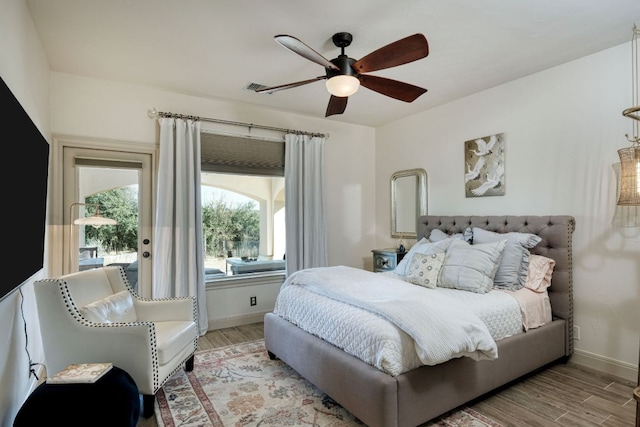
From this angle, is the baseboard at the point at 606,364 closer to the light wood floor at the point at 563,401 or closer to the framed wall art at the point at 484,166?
the light wood floor at the point at 563,401

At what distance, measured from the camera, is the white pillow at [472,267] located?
2.86m

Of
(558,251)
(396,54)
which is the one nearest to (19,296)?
(396,54)

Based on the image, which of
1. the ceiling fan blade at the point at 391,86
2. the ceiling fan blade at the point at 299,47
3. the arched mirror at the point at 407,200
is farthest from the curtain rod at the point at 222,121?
the ceiling fan blade at the point at 299,47

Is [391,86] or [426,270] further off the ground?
[391,86]

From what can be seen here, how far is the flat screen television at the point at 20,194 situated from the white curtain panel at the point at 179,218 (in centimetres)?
142

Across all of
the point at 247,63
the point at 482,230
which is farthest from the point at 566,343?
the point at 247,63

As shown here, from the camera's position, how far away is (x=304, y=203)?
4.52 metres

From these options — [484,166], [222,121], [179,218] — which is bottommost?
[179,218]

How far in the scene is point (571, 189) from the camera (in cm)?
308

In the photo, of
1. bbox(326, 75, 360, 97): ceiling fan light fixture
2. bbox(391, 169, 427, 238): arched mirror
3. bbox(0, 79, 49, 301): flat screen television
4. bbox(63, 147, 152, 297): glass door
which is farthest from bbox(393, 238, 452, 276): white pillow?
bbox(0, 79, 49, 301): flat screen television

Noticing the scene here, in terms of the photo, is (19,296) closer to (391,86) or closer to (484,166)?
(391,86)

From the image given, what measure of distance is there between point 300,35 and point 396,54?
839 millimetres

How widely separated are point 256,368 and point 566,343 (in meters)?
2.67

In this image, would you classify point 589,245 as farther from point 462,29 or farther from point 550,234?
point 462,29
